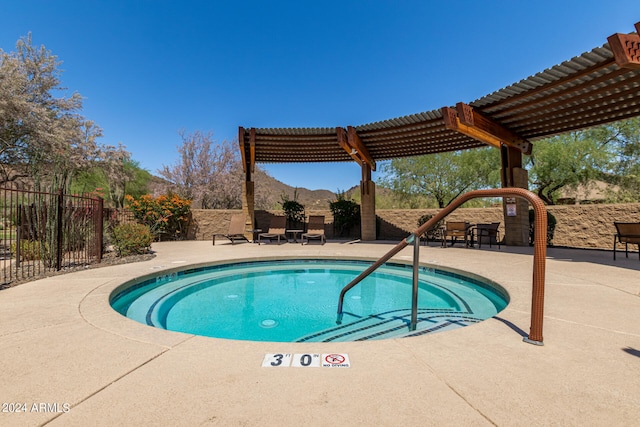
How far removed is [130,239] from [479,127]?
9.57m

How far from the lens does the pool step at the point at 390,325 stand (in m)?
3.21

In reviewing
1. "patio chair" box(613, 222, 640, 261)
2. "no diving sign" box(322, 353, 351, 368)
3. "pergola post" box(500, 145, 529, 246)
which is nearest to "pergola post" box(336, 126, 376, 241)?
"pergola post" box(500, 145, 529, 246)

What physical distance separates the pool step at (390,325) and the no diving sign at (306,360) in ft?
3.92

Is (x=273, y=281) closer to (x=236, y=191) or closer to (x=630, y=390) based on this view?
(x=630, y=390)

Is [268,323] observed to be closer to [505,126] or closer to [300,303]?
[300,303]

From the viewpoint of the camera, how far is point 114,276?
4.74m

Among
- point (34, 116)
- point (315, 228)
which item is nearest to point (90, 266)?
point (34, 116)

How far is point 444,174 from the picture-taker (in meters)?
19.6

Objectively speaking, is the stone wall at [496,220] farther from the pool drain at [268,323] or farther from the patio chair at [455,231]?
the pool drain at [268,323]

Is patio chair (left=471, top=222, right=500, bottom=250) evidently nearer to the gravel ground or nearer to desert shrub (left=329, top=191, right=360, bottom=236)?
desert shrub (left=329, top=191, right=360, bottom=236)

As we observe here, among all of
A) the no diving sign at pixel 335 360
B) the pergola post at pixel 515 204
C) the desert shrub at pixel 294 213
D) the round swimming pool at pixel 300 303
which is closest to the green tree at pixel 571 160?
the pergola post at pixel 515 204

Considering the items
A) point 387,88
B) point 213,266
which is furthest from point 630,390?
point 387,88

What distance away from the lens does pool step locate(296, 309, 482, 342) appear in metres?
3.21

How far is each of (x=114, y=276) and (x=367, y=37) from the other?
13.0 meters
